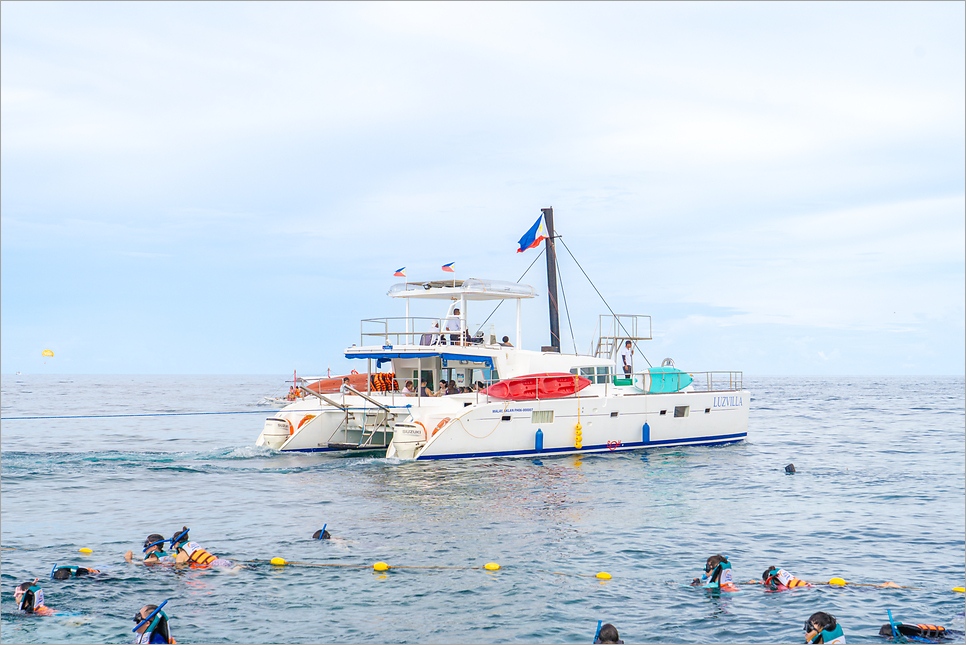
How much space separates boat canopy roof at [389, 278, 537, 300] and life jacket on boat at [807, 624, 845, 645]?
1730cm

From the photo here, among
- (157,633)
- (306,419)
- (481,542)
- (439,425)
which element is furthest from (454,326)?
(157,633)

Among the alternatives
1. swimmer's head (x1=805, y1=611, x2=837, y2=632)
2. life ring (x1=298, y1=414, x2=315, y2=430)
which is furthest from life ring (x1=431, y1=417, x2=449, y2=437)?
swimmer's head (x1=805, y1=611, x2=837, y2=632)

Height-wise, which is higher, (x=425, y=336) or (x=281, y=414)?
(x=425, y=336)

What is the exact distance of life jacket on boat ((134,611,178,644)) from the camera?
9.20 m

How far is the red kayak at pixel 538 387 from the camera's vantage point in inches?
952

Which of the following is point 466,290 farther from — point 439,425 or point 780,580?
point 780,580

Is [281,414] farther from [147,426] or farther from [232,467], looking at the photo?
[147,426]

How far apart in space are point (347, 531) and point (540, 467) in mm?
9205

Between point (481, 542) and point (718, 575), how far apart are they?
4.53 metres

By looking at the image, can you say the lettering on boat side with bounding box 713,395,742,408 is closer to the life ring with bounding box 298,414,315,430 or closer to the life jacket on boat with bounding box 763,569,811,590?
the life ring with bounding box 298,414,315,430

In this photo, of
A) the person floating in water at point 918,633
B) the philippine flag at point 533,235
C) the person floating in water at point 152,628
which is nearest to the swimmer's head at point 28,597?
the person floating in water at point 152,628

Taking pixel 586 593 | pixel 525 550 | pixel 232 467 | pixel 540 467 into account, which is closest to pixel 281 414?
pixel 232 467

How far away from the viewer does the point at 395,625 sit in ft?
34.2

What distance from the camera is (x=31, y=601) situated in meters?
10.7
